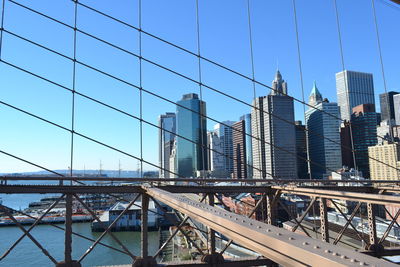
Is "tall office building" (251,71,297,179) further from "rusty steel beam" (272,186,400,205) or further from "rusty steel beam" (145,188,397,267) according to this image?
"rusty steel beam" (145,188,397,267)

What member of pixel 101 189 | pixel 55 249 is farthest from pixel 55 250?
pixel 101 189

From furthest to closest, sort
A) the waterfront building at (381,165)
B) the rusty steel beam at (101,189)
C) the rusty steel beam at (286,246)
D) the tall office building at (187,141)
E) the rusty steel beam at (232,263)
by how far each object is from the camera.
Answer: the waterfront building at (381,165), the tall office building at (187,141), the rusty steel beam at (232,263), the rusty steel beam at (101,189), the rusty steel beam at (286,246)

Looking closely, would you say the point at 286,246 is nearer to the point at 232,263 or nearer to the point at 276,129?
the point at 232,263

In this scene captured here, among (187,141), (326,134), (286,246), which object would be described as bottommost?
(286,246)

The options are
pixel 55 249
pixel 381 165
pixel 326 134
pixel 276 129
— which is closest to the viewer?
pixel 276 129

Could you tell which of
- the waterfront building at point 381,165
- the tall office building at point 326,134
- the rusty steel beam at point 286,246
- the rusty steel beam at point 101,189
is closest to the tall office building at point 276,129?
the rusty steel beam at point 101,189

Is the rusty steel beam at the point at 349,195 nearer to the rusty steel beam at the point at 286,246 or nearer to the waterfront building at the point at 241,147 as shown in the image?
the rusty steel beam at the point at 286,246

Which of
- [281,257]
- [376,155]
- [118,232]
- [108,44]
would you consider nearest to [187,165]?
[108,44]

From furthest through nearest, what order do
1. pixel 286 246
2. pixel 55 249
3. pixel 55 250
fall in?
pixel 55 249 → pixel 55 250 → pixel 286 246

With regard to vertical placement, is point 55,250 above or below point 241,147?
below

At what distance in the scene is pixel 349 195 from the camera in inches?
198

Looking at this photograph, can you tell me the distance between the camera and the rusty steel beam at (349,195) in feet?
14.8

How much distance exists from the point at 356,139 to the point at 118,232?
40314mm

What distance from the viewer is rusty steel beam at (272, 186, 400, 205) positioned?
14.8 ft
